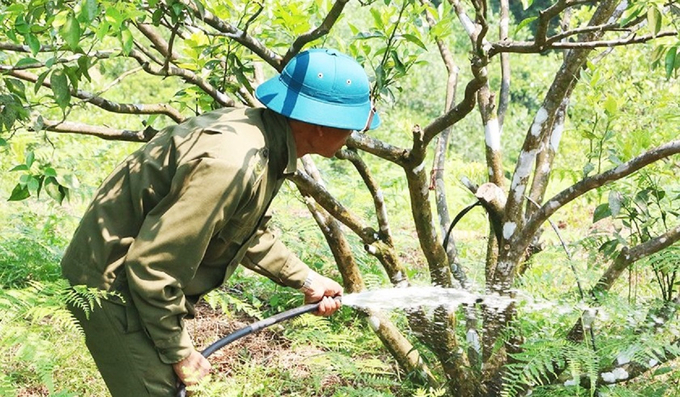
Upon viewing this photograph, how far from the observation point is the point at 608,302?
308 centimetres

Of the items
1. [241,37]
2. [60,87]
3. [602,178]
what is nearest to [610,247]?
[602,178]

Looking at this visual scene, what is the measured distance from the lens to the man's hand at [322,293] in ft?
Answer: 9.82

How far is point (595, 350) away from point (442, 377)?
705mm

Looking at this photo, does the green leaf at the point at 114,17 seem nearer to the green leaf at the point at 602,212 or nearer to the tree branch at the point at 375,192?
the tree branch at the point at 375,192

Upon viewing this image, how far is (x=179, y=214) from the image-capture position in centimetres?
220

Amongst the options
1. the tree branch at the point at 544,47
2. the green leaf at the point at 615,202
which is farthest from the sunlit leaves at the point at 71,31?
the green leaf at the point at 615,202

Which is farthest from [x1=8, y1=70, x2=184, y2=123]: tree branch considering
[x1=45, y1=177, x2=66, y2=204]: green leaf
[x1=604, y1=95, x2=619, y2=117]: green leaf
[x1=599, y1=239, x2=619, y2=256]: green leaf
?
[x1=599, y1=239, x2=619, y2=256]: green leaf

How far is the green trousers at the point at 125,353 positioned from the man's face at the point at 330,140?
0.74m

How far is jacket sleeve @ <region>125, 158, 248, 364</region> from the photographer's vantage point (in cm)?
220

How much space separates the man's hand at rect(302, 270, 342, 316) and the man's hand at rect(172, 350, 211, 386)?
0.60 m

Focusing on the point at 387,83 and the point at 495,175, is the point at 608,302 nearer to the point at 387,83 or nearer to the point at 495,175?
the point at 495,175

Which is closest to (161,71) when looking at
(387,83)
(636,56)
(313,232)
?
(387,83)

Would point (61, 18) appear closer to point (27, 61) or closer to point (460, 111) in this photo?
point (27, 61)

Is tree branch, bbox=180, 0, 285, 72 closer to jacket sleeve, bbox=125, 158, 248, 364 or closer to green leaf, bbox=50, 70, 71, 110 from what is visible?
green leaf, bbox=50, 70, 71, 110
